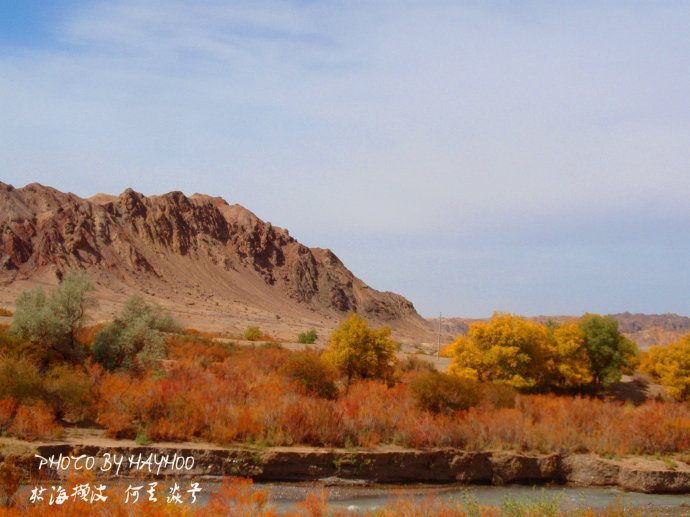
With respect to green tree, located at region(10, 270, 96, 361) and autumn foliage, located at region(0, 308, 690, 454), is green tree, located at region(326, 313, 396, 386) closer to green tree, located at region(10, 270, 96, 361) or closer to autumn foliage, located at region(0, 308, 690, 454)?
autumn foliage, located at region(0, 308, 690, 454)

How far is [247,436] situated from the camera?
1612 cm

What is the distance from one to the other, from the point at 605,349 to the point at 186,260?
6306 cm

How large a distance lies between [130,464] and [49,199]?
244 feet

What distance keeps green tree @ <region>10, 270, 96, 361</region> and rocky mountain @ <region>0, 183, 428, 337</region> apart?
25484mm

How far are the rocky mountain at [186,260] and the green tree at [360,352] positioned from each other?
27.9 meters

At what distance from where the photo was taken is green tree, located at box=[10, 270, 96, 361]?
2262 centimetres

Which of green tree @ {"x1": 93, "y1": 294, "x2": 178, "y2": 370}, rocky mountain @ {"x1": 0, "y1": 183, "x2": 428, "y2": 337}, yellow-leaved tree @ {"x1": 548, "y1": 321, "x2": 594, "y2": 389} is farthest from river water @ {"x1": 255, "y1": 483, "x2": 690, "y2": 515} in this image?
rocky mountain @ {"x1": 0, "y1": 183, "x2": 428, "y2": 337}

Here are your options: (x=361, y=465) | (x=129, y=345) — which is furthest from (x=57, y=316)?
(x=361, y=465)

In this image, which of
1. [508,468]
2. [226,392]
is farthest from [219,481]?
[508,468]

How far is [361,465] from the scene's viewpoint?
1597 cm

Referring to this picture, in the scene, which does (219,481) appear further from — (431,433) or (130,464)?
(431,433)

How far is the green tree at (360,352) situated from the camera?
26.5 m

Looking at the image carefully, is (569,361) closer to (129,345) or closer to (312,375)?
(312,375)

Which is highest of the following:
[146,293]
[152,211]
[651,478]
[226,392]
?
[152,211]
